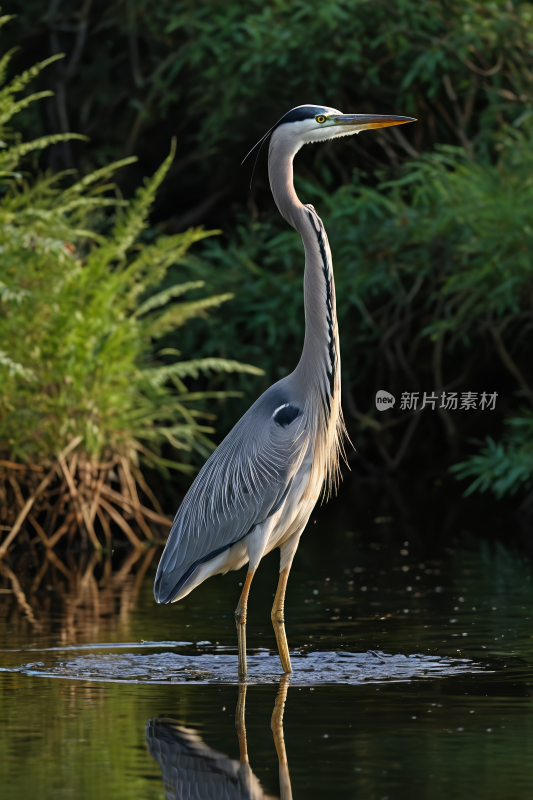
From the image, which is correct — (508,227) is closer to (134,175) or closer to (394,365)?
(394,365)

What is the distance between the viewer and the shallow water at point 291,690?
458cm

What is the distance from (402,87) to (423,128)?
63.7 inches

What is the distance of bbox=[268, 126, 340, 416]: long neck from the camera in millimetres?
6723

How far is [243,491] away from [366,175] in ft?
29.1

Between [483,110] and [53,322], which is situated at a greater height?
[483,110]

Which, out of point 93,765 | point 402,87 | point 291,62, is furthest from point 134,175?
point 93,765

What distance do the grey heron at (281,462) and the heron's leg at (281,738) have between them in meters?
0.59

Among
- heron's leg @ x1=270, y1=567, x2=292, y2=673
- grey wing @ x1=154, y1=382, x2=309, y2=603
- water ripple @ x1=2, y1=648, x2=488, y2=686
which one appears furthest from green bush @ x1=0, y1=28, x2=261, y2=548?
heron's leg @ x1=270, y1=567, x2=292, y2=673

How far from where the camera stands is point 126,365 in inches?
→ 417

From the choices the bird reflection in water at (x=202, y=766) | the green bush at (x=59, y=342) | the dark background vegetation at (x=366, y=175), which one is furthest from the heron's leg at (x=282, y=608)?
the dark background vegetation at (x=366, y=175)

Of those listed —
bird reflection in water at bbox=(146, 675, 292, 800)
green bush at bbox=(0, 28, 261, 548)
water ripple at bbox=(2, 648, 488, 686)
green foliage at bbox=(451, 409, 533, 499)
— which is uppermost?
green bush at bbox=(0, 28, 261, 548)

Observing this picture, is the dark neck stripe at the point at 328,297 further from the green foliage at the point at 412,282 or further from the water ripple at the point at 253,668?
the green foliage at the point at 412,282

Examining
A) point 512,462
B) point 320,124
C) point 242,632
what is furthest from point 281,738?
point 512,462

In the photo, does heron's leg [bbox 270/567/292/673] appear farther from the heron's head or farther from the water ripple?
the heron's head
